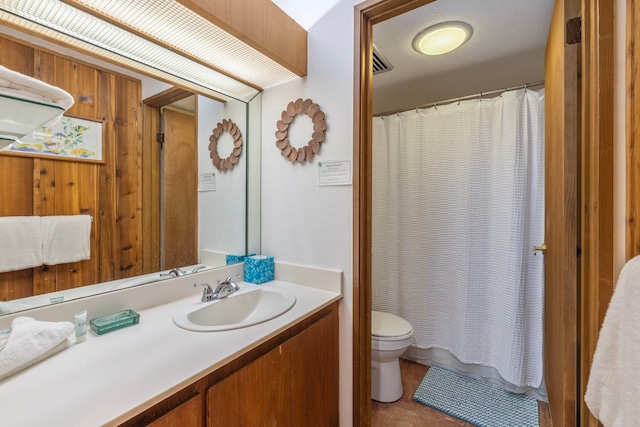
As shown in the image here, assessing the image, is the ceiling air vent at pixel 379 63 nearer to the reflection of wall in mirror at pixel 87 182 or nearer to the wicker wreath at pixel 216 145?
the wicker wreath at pixel 216 145

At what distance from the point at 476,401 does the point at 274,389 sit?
1.39 m

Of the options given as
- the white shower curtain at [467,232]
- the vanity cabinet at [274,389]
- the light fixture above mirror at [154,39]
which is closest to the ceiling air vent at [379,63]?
the white shower curtain at [467,232]

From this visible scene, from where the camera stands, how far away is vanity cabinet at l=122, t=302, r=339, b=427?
0.68 meters

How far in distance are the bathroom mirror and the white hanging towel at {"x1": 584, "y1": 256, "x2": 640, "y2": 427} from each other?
141cm

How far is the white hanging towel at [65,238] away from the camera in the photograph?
3.05 ft

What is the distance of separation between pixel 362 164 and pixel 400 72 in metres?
1.19

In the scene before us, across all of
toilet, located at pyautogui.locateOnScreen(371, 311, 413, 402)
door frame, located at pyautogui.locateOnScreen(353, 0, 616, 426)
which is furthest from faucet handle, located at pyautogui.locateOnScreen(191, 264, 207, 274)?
door frame, located at pyautogui.locateOnScreen(353, 0, 616, 426)

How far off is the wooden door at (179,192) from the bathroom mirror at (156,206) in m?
0.02

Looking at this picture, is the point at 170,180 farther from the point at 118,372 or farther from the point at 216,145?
the point at 118,372

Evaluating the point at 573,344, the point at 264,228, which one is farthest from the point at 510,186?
the point at 264,228

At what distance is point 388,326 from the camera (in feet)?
5.58

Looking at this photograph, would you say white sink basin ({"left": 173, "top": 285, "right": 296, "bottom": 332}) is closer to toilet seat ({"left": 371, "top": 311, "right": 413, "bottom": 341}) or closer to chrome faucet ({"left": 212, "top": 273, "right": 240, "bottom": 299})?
chrome faucet ({"left": 212, "top": 273, "right": 240, "bottom": 299})

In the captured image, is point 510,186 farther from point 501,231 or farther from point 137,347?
point 137,347

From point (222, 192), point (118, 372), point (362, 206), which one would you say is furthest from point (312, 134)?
point (118, 372)
